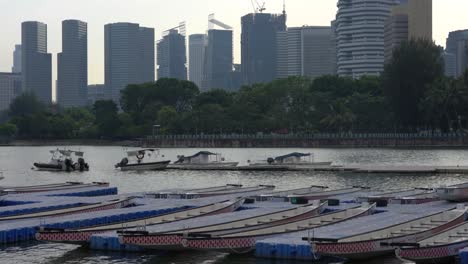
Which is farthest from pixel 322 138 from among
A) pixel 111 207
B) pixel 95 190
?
pixel 111 207

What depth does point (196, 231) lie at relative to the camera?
35781mm

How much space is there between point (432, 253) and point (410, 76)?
149 metres

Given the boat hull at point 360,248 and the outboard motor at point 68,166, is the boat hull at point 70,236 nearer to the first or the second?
the boat hull at point 360,248

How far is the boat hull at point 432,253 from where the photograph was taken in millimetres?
30995

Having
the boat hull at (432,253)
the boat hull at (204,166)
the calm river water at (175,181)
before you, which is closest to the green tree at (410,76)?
the calm river water at (175,181)

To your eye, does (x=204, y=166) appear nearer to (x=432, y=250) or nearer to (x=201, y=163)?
(x=201, y=163)

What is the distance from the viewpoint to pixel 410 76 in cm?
17588

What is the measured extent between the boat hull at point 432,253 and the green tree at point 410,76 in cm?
14518

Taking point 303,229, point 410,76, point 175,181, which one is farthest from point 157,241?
point 410,76

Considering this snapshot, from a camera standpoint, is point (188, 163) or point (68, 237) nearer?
point (68, 237)

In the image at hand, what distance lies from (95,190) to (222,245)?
29.3 meters

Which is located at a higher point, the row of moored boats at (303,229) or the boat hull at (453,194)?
the boat hull at (453,194)

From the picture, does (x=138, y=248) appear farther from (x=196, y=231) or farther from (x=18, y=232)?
(x=18, y=232)

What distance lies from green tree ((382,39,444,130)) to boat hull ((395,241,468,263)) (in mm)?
145177
